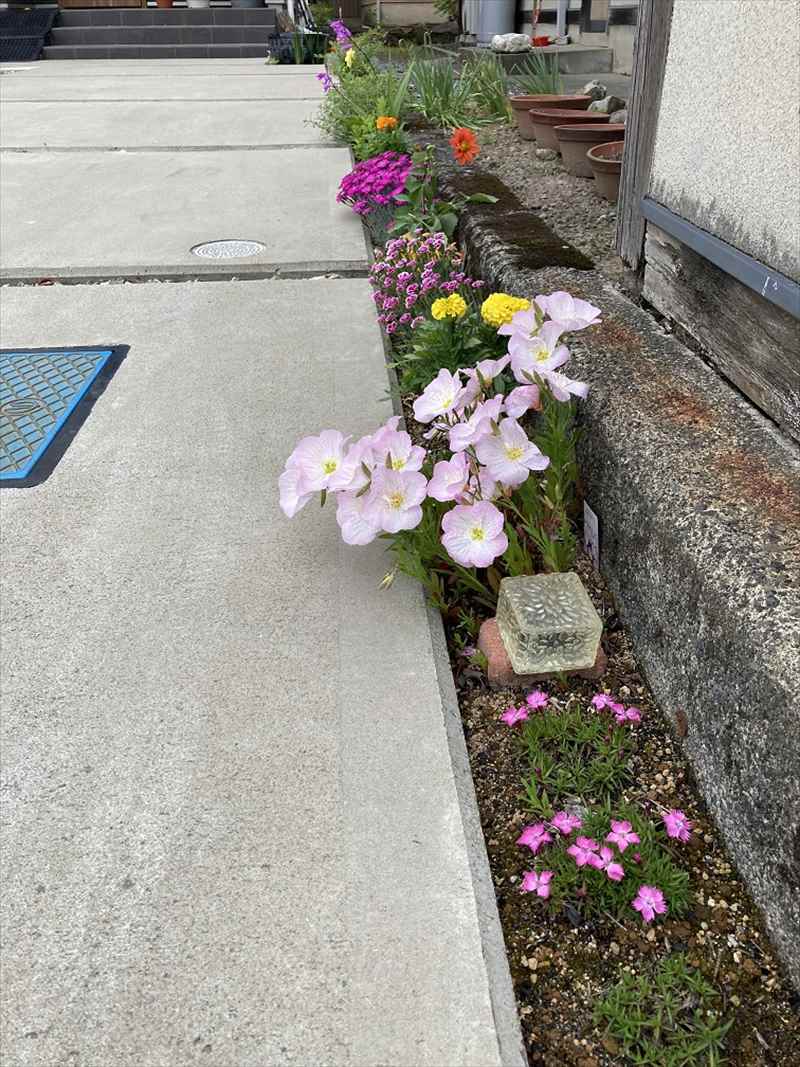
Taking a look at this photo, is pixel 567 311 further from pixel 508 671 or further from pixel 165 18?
pixel 165 18

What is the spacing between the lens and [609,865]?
1.51 m

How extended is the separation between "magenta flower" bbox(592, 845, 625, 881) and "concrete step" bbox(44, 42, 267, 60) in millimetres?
16241

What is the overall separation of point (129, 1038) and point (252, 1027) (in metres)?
0.17

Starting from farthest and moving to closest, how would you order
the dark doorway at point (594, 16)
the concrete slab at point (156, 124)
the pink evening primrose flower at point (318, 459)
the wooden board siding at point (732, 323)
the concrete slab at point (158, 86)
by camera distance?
the concrete slab at point (158, 86) < the dark doorway at point (594, 16) < the concrete slab at point (156, 124) < the pink evening primrose flower at point (318, 459) < the wooden board siding at point (732, 323)

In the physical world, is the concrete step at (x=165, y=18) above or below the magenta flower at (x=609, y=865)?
below

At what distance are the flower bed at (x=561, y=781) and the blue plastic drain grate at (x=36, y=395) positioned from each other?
1191 millimetres

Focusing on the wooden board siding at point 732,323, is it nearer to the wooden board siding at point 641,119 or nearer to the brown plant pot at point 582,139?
the wooden board siding at point 641,119

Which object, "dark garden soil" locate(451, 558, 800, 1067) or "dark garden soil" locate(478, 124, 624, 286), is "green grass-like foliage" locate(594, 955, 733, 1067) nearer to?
"dark garden soil" locate(451, 558, 800, 1067)

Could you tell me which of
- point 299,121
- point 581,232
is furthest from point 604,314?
point 299,121

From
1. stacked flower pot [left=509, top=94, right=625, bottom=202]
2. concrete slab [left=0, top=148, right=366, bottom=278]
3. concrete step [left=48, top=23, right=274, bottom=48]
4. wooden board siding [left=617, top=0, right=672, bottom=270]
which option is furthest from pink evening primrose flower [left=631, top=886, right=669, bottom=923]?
concrete step [left=48, top=23, right=274, bottom=48]

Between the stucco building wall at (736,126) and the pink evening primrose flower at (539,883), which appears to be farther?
the stucco building wall at (736,126)

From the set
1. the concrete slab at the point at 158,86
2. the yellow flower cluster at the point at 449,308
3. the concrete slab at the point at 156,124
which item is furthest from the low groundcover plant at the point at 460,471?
the concrete slab at the point at 158,86

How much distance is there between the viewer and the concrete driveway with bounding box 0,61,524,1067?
1348 millimetres

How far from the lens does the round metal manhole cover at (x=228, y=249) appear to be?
4706mm
